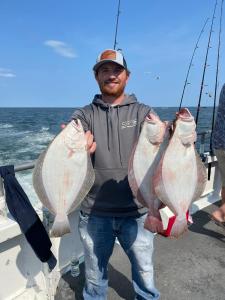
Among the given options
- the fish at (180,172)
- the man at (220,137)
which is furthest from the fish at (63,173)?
the man at (220,137)

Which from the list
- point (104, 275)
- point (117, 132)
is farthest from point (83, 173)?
point (104, 275)

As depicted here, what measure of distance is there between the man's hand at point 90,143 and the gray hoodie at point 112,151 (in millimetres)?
151

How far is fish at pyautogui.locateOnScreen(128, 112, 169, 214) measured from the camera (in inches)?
86.5

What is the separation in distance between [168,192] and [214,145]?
194 centimetres

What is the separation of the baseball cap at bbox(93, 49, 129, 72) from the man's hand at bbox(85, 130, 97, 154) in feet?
1.80

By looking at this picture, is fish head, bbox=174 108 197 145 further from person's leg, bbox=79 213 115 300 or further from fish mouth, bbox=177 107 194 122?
person's leg, bbox=79 213 115 300

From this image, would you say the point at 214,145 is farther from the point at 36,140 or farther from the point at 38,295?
the point at 36,140

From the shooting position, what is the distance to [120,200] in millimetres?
2588

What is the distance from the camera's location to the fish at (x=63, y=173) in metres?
2.23

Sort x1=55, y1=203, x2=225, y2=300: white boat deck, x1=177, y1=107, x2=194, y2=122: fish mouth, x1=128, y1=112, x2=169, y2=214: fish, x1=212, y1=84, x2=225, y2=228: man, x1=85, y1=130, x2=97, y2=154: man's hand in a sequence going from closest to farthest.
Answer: x1=177, y1=107, x2=194, y2=122: fish mouth, x1=128, y1=112, x2=169, y2=214: fish, x1=85, y1=130, x2=97, y2=154: man's hand, x1=55, y1=203, x2=225, y2=300: white boat deck, x1=212, y1=84, x2=225, y2=228: man

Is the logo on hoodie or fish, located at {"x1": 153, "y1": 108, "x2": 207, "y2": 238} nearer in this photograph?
fish, located at {"x1": 153, "y1": 108, "x2": 207, "y2": 238}

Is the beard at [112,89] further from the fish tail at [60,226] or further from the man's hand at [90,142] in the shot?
the fish tail at [60,226]

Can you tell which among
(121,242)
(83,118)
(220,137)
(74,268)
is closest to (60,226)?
(121,242)

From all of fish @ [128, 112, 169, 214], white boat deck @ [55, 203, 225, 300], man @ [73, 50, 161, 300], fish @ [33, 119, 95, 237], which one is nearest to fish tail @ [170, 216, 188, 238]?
fish @ [128, 112, 169, 214]
